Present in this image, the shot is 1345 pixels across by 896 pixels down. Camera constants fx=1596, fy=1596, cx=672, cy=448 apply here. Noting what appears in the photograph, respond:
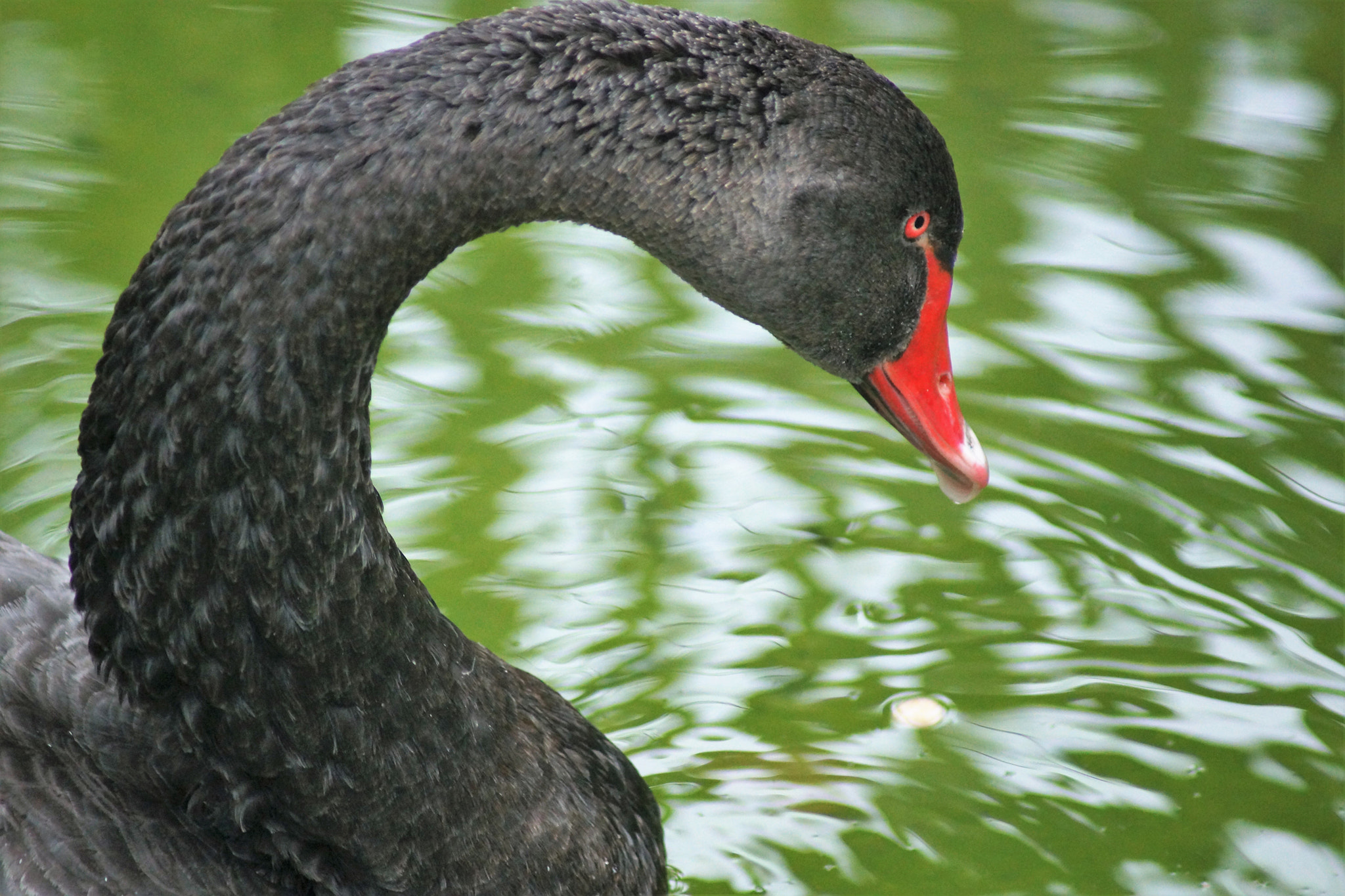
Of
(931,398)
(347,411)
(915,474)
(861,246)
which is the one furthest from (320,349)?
(915,474)

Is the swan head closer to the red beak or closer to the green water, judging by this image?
→ the red beak

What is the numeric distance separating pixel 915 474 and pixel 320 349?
2585 mm

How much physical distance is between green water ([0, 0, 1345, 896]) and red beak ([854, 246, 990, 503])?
0.84 metres

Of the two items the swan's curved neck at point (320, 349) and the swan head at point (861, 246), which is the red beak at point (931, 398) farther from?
the swan's curved neck at point (320, 349)

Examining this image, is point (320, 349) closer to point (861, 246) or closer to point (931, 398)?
point (861, 246)

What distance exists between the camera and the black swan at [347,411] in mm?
2271

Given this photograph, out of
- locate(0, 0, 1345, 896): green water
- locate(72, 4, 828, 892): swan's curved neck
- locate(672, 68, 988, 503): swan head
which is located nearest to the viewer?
locate(72, 4, 828, 892): swan's curved neck

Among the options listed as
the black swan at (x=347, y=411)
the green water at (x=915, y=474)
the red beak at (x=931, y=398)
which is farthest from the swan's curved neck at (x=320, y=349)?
the green water at (x=915, y=474)

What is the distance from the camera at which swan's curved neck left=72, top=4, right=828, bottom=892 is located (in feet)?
7.39

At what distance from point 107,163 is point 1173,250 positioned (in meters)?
3.75

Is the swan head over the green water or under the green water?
over

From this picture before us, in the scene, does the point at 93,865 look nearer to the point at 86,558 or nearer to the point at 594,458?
the point at 86,558

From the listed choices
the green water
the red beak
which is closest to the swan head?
the red beak

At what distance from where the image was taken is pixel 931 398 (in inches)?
122
